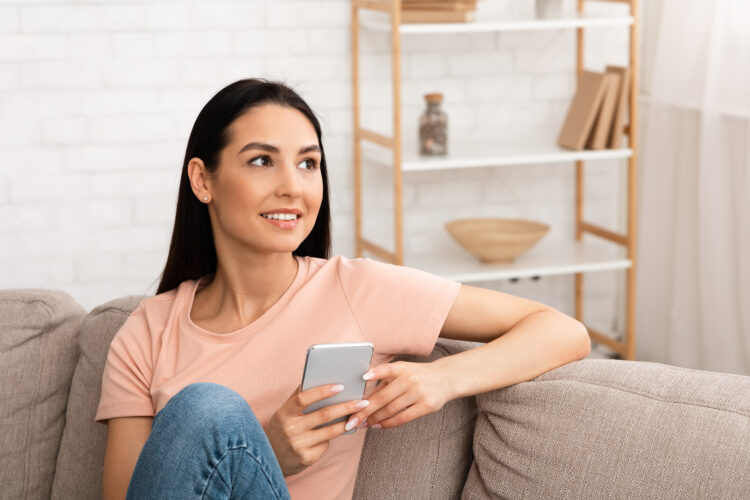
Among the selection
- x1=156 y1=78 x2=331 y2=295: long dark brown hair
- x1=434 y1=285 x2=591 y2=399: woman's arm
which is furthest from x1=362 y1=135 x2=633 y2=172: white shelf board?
x1=434 y1=285 x2=591 y2=399: woman's arm

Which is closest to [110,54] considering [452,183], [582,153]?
[452,183]

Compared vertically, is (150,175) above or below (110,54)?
below

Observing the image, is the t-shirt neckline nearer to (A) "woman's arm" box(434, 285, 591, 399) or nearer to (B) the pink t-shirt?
(B) the pink t-shirt

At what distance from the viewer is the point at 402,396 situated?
141 cm

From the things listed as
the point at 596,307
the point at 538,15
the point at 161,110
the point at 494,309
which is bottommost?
the point at 596,307

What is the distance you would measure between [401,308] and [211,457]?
419 mm

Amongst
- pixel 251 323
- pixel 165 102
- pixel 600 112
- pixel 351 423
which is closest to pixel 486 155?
pixel 600 112

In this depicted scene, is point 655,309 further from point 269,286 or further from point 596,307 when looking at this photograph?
point 269,286

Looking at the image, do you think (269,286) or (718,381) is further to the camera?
(269,286)

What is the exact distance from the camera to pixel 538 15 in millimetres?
3279

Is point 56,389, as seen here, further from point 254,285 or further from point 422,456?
point 422,456

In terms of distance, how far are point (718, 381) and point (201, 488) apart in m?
0.75

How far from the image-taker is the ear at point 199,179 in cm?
167

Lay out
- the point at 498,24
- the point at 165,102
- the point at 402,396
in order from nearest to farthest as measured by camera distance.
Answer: the point at 402,396 → the point at 498,24 → the point at 165,102
